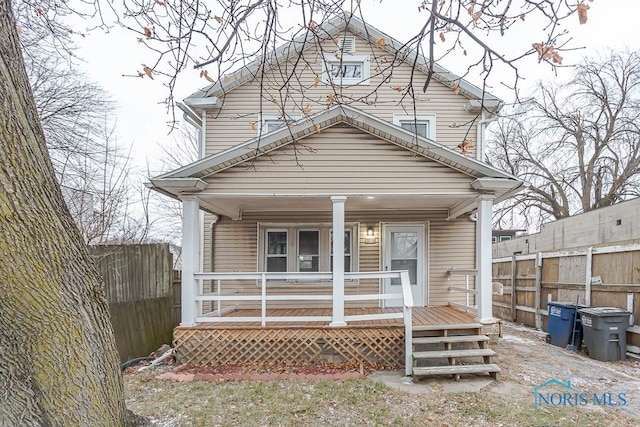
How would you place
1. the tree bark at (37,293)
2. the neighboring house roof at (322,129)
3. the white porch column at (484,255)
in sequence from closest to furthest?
the tree bark at (37,293) → the neighboring house roof at (322,129) → the white porch column at (484,255)

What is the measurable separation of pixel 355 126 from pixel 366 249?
318 cm

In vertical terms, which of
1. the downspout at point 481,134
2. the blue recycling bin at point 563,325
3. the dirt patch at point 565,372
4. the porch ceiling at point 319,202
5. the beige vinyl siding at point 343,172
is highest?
the downspout at point 481,134

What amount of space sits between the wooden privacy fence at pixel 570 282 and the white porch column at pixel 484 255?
72.1 inches

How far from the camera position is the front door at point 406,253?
27.3ft

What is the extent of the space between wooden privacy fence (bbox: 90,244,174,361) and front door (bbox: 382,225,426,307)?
4652 mm

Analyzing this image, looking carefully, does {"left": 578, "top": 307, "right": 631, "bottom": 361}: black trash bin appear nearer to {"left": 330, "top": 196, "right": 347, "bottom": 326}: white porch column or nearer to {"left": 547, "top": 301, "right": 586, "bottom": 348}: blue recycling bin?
{"left": 547, "top": 301, "right": 586, "bottom": 348}: blue recycling bin

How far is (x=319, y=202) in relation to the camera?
7391 millimetres

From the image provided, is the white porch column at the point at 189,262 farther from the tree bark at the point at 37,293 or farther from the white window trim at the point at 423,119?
the white window trim at the point at 423,119

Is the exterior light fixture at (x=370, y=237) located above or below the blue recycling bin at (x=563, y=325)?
above

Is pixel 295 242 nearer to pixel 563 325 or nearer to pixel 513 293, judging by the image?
pixel 563 325

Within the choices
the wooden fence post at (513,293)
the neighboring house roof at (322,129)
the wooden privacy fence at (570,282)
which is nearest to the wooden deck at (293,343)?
the neighboring house roof at (322,129)

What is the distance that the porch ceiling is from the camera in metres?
6.14

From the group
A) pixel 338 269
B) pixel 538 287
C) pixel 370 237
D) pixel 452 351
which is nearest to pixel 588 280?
pixel 538 287

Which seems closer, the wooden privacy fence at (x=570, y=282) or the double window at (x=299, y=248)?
the wooden privacy fence at (x=570, y=282)
